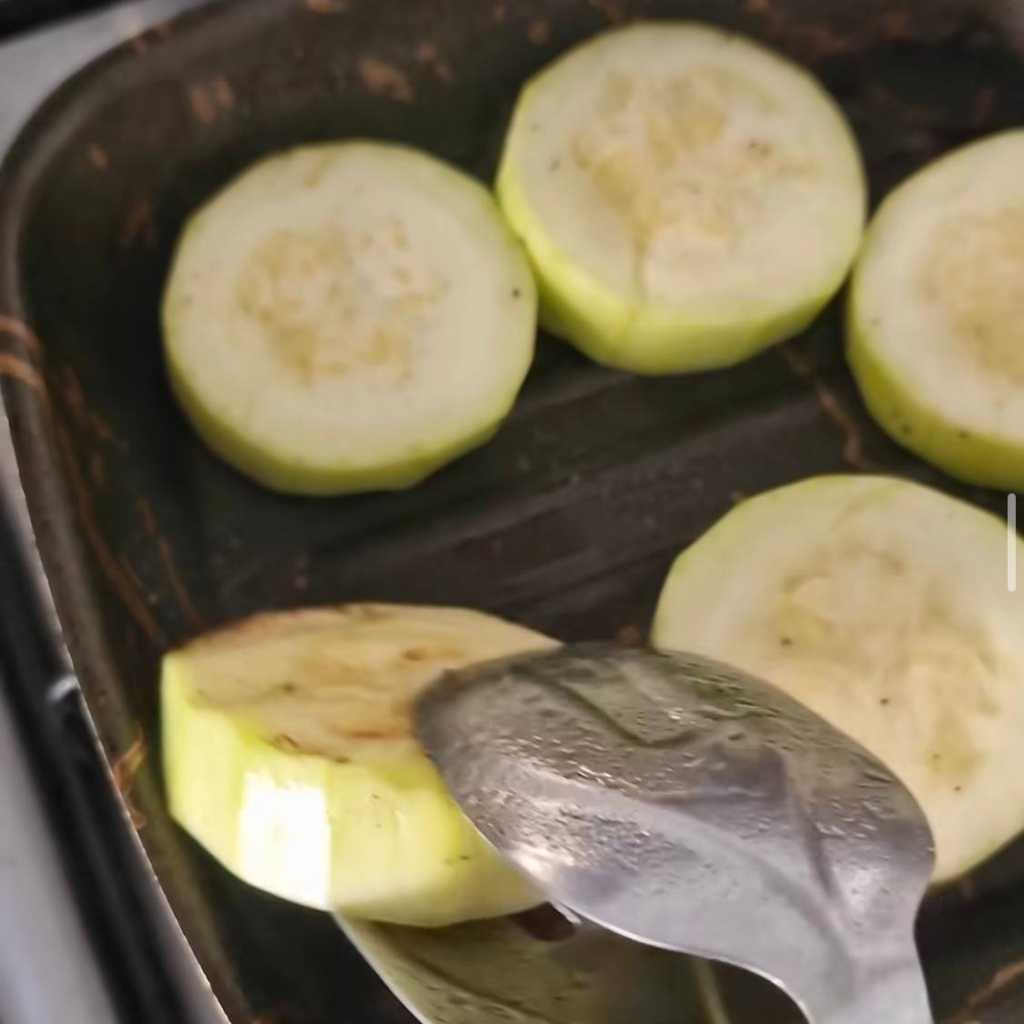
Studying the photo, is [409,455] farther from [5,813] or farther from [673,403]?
[5,813]

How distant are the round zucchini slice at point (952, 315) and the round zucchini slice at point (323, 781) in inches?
15.5

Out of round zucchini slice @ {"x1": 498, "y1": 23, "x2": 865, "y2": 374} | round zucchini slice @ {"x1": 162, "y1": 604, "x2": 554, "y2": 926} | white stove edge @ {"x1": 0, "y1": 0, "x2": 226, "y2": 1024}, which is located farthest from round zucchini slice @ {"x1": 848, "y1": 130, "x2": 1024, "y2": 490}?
white stove edge @ {"x1": 0, "y1": 0, "x2": 226, "y2": 1024}

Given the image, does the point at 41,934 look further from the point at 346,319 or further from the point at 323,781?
the point at 346,319

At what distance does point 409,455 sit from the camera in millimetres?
882

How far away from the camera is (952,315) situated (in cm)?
95

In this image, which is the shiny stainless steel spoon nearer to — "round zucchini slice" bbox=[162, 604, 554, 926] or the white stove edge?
"round zucchini slice" bbox=[162, 604, 554, 926]

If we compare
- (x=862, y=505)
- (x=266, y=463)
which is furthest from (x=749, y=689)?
(x=266, y=463)

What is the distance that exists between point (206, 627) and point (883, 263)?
558 mm

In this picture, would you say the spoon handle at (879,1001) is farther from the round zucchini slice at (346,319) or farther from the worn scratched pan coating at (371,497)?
the round zucchini slice at (346,319)

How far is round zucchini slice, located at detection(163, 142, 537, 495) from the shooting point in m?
0.87

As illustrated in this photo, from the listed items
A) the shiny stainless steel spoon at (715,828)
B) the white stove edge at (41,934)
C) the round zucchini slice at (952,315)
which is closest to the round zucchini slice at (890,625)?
the round zucchini slice at (952,315)

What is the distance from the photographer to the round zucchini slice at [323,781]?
2.13ft

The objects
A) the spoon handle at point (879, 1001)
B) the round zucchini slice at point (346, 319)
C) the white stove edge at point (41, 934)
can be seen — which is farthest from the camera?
the round zucchini slice at point (346, 319)

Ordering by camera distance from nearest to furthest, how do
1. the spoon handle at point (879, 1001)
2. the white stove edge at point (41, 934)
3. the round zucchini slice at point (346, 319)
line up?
the spoon handle at point (879, 1001)
the white stove edge at point (41, 934)
the round zucchini slice at point (346, 319)
